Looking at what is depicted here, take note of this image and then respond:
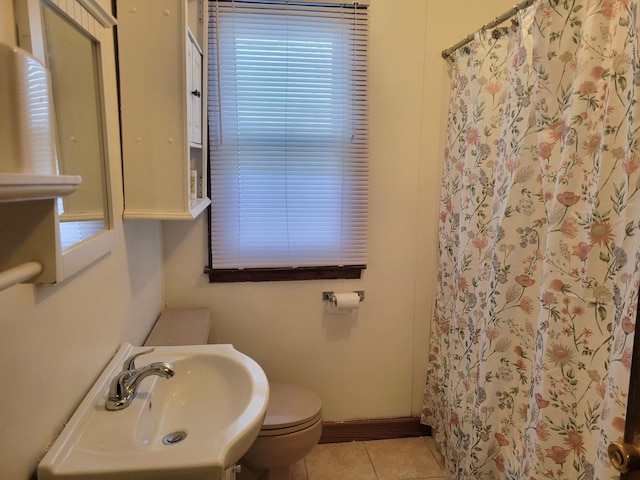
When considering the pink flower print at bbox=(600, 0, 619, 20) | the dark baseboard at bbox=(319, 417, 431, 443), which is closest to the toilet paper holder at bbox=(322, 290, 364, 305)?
the dark baseboard at bbox=(319, 417, 431, 443)

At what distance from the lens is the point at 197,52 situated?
1.69m

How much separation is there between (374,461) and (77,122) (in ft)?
6.58

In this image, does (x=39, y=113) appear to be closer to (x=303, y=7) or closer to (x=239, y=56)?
(x=239, y=56)

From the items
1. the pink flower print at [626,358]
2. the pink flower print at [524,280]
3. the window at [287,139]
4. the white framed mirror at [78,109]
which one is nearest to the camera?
the white framed mirror at [78,109]

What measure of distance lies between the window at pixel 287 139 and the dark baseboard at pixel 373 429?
2.74 feet

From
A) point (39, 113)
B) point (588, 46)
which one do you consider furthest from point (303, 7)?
point (39, 113)

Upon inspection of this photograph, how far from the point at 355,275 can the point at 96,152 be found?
139 centimetres

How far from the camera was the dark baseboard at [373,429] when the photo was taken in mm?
2318

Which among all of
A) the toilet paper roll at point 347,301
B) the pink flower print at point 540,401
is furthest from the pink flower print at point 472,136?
the pink flower print at point 540,401

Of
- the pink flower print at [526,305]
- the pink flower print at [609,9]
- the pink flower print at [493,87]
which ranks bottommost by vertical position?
the pink flower print at [526,305]

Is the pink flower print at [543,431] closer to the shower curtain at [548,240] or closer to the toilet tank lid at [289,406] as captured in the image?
the shower curtain at [548,240]

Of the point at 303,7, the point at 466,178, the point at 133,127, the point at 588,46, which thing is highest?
the point at 303,7

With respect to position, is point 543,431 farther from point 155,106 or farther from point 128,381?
point 155,106

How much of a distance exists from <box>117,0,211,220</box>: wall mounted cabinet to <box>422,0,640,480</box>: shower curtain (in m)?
1.12
